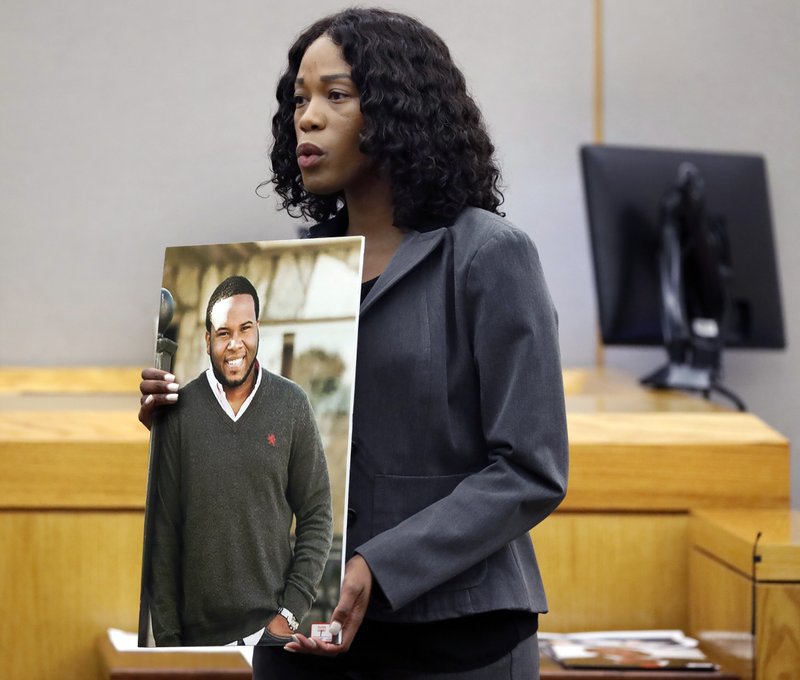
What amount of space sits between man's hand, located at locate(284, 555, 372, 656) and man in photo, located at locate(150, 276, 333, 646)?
2cm

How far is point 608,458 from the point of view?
233 centimetres

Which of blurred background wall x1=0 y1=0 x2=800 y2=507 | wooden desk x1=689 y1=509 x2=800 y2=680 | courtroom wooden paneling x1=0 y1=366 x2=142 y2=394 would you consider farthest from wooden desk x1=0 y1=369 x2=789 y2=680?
blurred background wall x1=0 y1=0 x2=800 y2=507

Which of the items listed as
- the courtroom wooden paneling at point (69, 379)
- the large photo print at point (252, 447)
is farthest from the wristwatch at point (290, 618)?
the courtroom wooden paneling at point (69, 379)

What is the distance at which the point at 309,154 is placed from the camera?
1.18 metres

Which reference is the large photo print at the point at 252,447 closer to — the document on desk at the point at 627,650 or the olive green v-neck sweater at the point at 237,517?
the olive green v-neck sweater at the point at 237,517

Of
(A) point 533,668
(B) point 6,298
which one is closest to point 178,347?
(A) point 533,668

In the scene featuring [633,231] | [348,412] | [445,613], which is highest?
[633,231]

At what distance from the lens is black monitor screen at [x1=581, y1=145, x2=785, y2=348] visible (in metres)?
3.53

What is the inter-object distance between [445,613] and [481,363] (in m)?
0.22

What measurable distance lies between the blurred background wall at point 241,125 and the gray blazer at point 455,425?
277 centimetres

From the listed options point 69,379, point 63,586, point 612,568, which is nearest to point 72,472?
point 63,586

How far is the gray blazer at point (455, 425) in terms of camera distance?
108cm

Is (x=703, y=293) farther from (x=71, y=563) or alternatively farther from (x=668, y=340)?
(x=71, y=563)

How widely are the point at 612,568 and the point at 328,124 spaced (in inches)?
55.2
